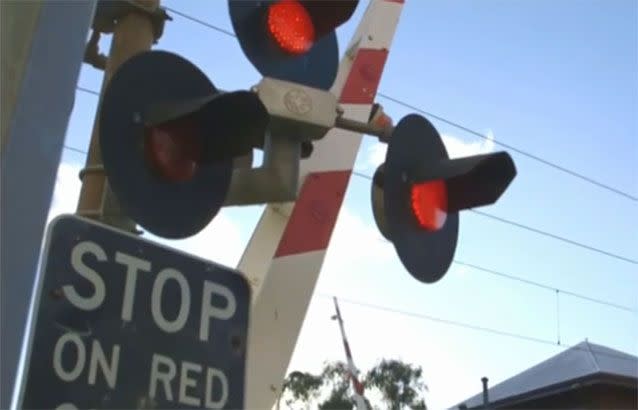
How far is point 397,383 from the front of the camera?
31625 mm

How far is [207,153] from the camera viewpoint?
92.8 inches

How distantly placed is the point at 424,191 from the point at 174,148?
0.94 m

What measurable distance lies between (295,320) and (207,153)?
4.15 ft

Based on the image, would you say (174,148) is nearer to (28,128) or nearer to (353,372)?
(28,128)

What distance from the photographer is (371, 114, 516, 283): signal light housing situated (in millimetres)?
2908

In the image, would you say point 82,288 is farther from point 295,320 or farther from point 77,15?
point 295,320

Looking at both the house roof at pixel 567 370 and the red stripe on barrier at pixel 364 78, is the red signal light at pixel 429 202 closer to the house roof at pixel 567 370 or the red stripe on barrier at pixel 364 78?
the red stripe on barrier at pixel 364 78

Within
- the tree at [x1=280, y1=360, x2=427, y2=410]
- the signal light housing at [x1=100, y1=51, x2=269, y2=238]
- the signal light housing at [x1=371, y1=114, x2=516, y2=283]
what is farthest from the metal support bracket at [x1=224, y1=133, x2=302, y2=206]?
the tree at [x1=280, y1=360, x2=427, y2=410]

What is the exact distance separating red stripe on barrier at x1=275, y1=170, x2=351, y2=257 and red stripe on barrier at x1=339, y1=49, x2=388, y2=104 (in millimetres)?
401

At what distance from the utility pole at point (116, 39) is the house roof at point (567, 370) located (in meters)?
10.5

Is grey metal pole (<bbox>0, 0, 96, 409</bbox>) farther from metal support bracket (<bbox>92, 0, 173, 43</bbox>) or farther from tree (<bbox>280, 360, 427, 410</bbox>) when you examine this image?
tree (<bbox>280, 360, 427, 410</bbox>)

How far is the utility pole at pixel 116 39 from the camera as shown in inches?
103

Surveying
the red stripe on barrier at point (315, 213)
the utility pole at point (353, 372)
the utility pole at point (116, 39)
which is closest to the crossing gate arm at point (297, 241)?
the red stripe on barrier at point (315, 213)

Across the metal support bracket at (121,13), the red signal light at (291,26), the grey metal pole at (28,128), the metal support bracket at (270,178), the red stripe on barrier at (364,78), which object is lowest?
the grey metal pole at (28,128)
